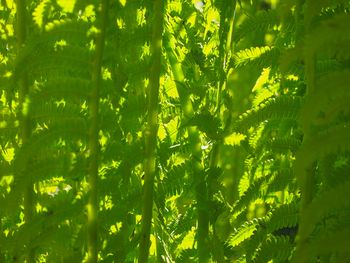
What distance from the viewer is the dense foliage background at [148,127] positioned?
1.10 metres

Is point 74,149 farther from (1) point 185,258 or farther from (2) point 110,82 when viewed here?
(1) point 185,258

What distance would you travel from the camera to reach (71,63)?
1132 mm

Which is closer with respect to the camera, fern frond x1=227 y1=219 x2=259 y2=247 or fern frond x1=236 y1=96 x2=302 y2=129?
fern frond x1=236 y1=96 x2=302 y2=129

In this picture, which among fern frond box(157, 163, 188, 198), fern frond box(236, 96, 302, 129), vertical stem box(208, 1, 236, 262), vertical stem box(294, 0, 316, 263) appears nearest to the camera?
vertical stem box(294, 0, 316, 263)

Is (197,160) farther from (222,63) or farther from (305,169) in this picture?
(305,169)

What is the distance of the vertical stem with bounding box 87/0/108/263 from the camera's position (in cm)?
110

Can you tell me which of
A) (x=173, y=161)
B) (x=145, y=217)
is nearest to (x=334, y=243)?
(x=145, y=217)

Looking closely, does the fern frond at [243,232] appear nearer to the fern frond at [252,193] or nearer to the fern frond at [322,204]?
the fern frond at [252,193]

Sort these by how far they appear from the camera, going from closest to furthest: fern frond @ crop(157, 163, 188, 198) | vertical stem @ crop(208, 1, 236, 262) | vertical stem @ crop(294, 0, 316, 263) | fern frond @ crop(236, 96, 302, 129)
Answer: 1. vertical stem @ crop(294, 0, 316, 263)
2. fern frond @ crop(236, 96, 302, 129)
3. vertical stem @ crop(208, 1, 236, 262)
4. fern frond @ crop(157, 163, 188, 198)

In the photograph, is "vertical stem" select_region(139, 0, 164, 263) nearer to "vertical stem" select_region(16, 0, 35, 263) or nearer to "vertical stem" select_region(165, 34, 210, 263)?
"vertical stem" select_region(165, 34, 210, 263)

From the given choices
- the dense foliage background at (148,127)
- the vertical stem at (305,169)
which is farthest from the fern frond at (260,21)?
the vertical stem at (305,169)

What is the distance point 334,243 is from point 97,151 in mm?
541

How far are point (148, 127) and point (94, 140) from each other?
11 cm

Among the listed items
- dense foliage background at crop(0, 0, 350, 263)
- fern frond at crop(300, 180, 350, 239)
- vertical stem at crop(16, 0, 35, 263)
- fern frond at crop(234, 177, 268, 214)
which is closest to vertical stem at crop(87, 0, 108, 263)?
dense foliage background at crop(0, 0, 350, 263)
